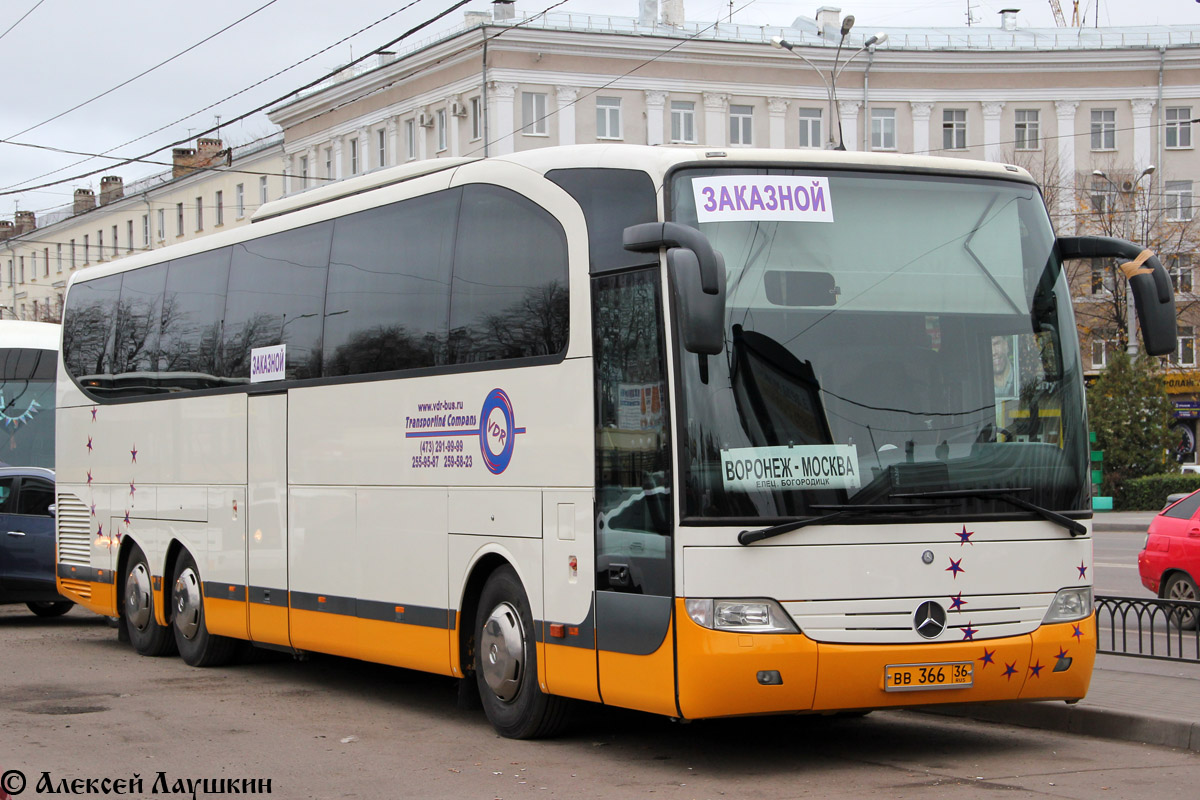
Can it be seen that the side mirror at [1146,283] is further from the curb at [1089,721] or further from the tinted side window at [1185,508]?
Answer: the tinted side window at [1185,508]

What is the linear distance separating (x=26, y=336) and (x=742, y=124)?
135 feet

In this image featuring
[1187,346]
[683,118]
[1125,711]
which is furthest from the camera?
[1187,346]

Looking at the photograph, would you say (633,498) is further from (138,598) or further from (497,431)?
(138,598)

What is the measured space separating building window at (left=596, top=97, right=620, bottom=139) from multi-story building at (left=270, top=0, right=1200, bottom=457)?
7cm

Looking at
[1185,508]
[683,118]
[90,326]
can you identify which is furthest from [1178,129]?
[90,326]

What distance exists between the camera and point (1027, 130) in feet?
205

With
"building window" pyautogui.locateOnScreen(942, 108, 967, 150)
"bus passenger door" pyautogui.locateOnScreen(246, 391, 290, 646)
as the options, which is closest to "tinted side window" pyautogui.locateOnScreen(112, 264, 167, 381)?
"bus passenger door" pyautogui.locateOnScreen(246, 391, 290, 646)

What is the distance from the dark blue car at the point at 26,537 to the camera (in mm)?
18109

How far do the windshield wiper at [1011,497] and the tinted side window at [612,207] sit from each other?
6.50ft

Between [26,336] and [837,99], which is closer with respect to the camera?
[26,336]

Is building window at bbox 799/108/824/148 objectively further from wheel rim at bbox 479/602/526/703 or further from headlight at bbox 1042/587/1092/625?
headlight at bbox 1042/587/1092/625

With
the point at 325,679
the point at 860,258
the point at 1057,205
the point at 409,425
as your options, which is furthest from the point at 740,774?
the point at 1057,205

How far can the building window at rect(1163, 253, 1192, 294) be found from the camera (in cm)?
5531

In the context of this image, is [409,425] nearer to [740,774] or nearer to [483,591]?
[483,591]
